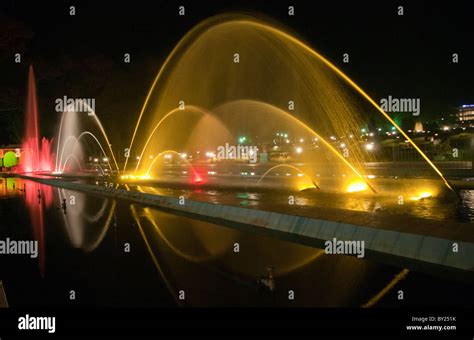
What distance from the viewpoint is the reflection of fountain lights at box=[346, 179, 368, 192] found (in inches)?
772

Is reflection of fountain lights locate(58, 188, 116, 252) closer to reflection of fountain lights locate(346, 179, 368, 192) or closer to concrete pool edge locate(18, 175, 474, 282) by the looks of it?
concrete pool edge locate(18, 175, 474, 282)

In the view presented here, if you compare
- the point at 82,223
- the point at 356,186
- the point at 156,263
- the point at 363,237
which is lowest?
the point at 156,263

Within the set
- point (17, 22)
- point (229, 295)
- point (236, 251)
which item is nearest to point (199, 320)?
point (229, 295)

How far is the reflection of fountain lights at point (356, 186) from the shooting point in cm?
1962

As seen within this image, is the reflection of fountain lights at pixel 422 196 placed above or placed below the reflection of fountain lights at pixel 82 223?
above

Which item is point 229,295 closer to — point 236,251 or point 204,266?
point 204,266

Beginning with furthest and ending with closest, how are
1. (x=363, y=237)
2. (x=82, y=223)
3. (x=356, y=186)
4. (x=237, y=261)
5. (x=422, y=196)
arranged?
(x=356, y=186), (x=422, y=196), (x=82, y=223), (x=363, y=237), (x=237, y=261)

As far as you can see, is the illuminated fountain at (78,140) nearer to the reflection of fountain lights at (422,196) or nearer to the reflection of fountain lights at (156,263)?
the reflection of fountain lights at (156,263)

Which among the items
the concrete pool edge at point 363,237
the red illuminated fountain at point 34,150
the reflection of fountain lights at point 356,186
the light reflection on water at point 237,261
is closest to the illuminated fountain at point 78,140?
the red illuminated fountain at point 34,150

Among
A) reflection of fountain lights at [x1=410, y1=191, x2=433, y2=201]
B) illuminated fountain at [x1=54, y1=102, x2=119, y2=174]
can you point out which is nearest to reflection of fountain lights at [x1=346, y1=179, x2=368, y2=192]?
reflection of fountain lights at [x1=410, y1=191, x2=433, y2=201]

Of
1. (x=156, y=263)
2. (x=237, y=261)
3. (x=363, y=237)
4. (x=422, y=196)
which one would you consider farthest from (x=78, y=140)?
(x=363, y=237)

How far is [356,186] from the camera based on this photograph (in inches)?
806

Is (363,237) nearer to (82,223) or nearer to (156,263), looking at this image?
(156,263)

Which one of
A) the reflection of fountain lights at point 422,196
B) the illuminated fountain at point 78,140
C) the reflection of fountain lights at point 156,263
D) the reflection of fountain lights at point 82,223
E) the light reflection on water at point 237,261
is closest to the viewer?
the light reflection on water at point 237,261
